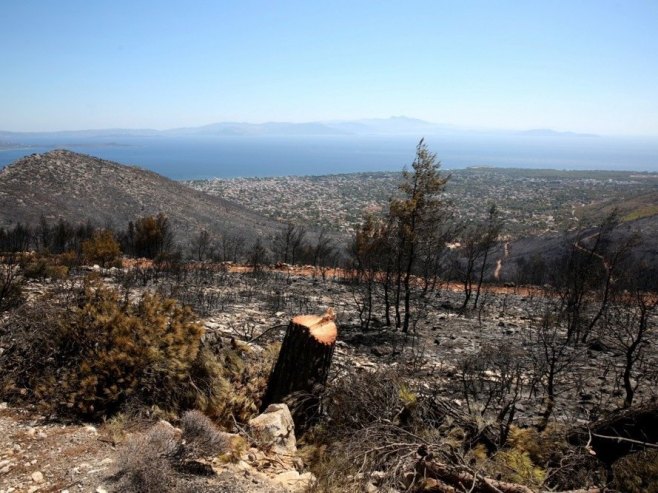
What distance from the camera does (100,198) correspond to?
46719 mm

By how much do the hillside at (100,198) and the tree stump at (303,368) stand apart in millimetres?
40000

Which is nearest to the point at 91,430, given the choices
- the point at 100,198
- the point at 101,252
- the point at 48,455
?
the point at 48,455

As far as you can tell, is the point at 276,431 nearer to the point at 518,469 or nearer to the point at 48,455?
the point at 48,455

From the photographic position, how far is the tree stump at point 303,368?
565 cm

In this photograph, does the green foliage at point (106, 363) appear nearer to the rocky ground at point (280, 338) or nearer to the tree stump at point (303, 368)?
the rocky ground at point (280, 338)

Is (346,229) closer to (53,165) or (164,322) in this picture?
(53,165)

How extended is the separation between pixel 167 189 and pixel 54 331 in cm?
5466

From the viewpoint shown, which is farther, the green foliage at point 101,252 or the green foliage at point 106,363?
the green foliage at point 101,252

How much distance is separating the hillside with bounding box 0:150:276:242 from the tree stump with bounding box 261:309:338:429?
40.0 m

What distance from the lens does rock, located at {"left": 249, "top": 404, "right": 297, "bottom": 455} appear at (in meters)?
4.60

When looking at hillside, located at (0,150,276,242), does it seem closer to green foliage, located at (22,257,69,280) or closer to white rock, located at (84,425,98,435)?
green foliage, located at (22,257,69,280)

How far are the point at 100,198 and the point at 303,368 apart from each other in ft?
160

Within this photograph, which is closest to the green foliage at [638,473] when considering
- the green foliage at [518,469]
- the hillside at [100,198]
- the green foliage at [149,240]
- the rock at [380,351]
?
the green foliage at [518,469]

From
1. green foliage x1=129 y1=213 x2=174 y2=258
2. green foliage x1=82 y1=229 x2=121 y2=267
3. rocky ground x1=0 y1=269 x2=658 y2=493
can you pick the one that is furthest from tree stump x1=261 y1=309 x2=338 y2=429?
green foliage x1=129 y1=213 x2=174 y2=258
